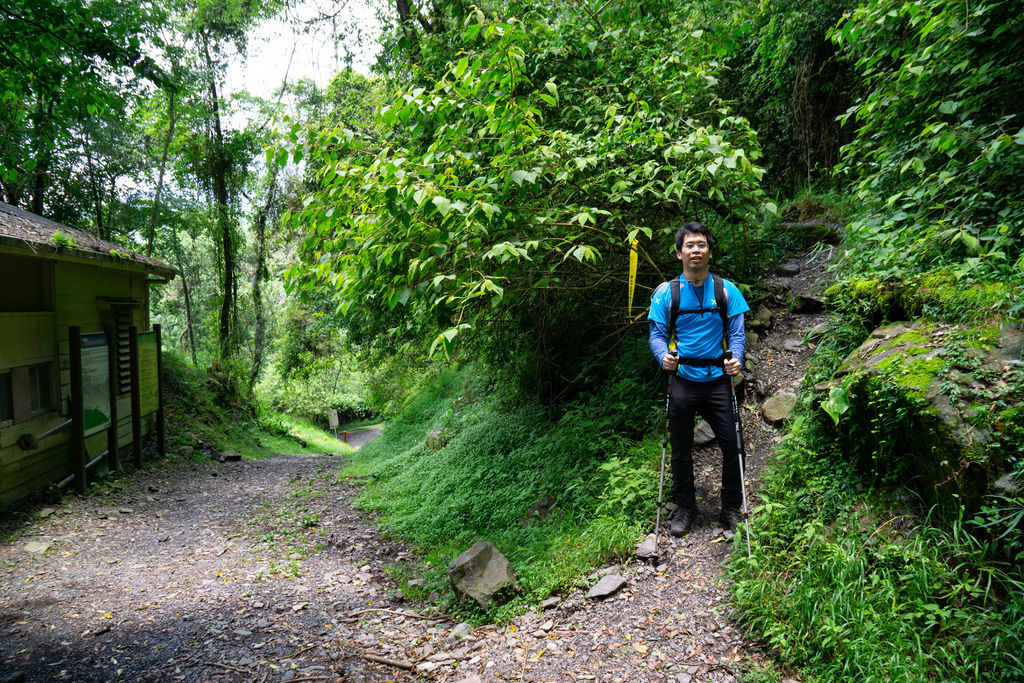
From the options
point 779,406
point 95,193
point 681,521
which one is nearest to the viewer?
point 681,521

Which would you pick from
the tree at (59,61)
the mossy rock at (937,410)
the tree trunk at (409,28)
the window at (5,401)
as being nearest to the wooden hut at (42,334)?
the window at (5,401)

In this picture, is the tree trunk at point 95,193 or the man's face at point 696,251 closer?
the man's face at point 696,251

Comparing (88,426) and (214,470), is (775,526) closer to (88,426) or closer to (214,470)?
(88,426)

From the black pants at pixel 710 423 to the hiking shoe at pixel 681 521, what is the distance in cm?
19

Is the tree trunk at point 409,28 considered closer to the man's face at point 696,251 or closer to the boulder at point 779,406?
the man's face at point 696,251

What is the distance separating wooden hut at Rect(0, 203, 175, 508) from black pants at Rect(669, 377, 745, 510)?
6.92 m

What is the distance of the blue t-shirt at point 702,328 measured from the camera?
3857 millimetres

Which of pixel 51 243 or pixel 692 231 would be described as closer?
pixel 692 231

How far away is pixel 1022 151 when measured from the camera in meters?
3.96

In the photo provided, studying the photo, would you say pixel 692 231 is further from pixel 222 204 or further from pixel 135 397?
pixel 222 204

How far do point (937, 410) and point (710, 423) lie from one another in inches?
53.9

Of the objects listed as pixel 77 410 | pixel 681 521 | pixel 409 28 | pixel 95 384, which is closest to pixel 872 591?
pixel 681 521

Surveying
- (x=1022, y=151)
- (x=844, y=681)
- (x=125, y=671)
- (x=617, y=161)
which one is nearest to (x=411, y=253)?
(x=617, y=161)

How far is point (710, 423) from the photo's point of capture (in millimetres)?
3967
